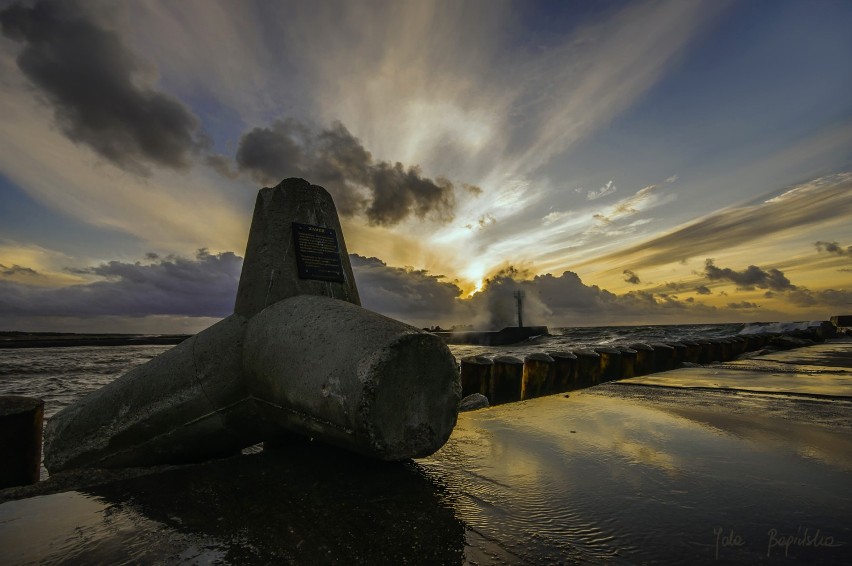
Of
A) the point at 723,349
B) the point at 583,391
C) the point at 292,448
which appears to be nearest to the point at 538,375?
the point at 583,391

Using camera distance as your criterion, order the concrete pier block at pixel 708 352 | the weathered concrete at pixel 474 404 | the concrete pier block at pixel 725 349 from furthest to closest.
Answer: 1. the concrete pier block at pixel 725 349
2. the concrete pier block at pixel 708 352
3. the weathered concrete at pixel 474 404

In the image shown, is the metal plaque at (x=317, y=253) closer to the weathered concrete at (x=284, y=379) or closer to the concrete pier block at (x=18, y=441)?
the weathered concrete at (x=284, y=379)

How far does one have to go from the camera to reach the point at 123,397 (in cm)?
344

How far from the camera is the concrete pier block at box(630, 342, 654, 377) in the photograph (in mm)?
9070

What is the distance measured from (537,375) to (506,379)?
2.44 ft

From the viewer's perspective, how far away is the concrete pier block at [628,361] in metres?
8.64

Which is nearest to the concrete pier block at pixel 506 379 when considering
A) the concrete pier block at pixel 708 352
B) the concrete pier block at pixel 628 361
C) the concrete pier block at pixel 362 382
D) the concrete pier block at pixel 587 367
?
the concrete pier block at pixel 587 367

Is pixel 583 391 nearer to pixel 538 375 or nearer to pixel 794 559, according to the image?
pixel 538 375

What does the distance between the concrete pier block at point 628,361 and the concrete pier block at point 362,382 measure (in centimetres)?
722

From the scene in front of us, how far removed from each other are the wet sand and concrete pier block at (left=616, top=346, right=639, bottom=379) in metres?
5.01

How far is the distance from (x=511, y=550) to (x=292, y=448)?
2.21 metres

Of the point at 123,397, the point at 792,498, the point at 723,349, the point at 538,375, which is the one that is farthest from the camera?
the point at 723,349

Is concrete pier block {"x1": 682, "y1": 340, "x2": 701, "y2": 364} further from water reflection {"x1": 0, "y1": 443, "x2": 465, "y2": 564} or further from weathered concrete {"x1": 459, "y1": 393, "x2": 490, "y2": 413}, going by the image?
water reflection {"x1": 0, "y1": 443, "x2": 465, "y2": 564}

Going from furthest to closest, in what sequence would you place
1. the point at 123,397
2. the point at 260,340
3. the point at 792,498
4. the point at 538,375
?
the point at 538,375 → the point at 123,397 → the point at 260,340 → the point at 792,498
